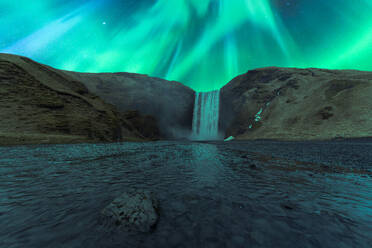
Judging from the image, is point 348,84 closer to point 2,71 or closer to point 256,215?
point 256,215

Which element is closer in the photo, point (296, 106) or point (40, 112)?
point (40, 112)

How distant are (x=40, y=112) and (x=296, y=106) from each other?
241 feet

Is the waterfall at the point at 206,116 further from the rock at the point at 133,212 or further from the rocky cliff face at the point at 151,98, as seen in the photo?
the rock at the point at 133,212

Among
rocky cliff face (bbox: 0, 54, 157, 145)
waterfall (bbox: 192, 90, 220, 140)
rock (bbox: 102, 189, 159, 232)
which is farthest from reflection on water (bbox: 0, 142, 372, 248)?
waterfall (bbox: 192, 90, 220, 140)

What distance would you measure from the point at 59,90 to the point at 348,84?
84.4 metres

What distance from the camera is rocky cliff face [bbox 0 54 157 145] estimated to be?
24750mm

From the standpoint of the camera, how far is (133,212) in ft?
12.4

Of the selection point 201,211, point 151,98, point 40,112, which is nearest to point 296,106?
point 201,211

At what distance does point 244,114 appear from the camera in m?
69.1

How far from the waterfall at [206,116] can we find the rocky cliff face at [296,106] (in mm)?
4233

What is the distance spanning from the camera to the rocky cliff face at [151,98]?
79.6 metres

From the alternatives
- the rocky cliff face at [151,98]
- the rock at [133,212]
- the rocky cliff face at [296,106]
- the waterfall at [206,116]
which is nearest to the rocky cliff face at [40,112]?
the rock at [133,212]

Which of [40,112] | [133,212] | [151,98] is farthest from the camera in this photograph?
[151,98]

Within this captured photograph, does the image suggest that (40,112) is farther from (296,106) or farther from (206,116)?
(296,106)
